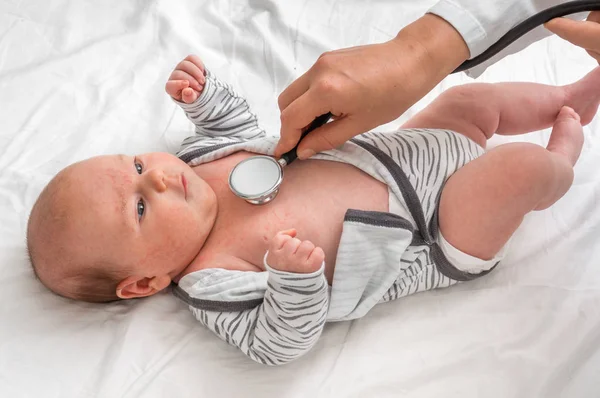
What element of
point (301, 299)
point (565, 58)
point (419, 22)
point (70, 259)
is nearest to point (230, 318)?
point (301, 299)

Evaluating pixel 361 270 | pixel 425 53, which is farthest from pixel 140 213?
pixel 425 53

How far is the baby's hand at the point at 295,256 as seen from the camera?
0.80m

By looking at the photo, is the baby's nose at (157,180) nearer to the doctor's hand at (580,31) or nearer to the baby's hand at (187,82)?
the baby's hand at (187,82)

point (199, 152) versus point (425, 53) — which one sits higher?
point (425, 53)

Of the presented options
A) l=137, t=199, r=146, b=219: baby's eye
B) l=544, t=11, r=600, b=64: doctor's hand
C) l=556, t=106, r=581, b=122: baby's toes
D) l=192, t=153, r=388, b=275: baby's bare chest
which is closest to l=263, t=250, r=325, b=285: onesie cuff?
l=192, t=153, r=388, b=275: baby's bare chest

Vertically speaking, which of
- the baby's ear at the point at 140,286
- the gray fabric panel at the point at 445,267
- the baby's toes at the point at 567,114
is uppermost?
the baby's toes at the point at 567,114

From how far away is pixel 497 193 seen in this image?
0.88m

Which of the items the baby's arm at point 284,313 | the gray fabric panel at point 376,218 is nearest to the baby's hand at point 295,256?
the baby's arm at point 284,313

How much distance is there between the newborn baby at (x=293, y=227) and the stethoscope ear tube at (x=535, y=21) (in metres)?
0.15

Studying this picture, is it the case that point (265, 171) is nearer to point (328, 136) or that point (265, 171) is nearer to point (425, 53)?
point (328, 136)

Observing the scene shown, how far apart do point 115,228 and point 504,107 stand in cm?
70

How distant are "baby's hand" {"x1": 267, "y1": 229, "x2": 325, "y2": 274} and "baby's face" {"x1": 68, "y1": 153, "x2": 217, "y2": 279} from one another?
18cm

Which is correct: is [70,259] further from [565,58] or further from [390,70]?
[565,58]

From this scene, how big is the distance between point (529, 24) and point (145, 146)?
2.34 feet
